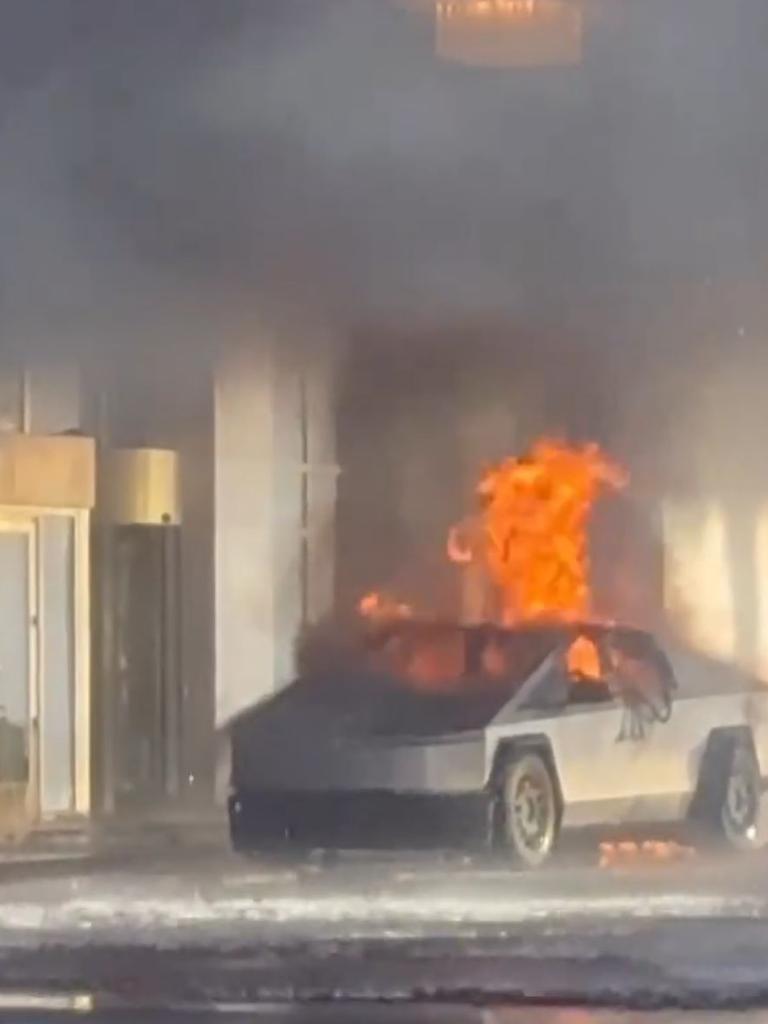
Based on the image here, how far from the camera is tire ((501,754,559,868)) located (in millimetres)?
1490

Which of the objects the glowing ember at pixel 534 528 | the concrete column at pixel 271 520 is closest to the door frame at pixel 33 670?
the concrete column at pixel 271 520

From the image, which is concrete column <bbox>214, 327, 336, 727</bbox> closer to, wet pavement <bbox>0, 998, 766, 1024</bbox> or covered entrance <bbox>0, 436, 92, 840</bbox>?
covered entrance <bbox>0, 436, 92, 840</bbox>

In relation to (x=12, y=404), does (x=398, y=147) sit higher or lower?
higher

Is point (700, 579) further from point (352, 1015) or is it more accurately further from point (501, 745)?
point (352, 1015)

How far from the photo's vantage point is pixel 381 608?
5.04 ft

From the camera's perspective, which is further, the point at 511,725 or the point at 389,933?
the point at 511,725

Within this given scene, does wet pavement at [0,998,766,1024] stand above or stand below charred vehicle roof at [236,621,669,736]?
below

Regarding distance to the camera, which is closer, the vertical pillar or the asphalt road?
the asphalt road

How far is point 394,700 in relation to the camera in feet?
4.96

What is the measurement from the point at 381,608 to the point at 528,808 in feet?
0.51

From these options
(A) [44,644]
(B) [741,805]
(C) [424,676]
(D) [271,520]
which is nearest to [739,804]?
(B) [741,805]

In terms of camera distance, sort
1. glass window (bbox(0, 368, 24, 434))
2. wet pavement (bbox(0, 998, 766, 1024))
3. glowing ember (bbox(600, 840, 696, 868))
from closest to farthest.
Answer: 1. wet pavement (bbox(0, 998, 766, 1024))
2. glowing ember (bbox(600, 840, 696, 868))
3. glass window (bbox(0, 368, 24, 434))

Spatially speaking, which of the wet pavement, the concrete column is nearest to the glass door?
the concrete column

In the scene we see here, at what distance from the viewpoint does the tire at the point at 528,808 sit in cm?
149
